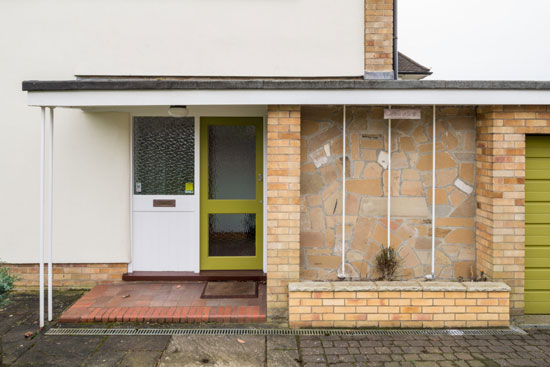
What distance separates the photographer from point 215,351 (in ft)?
15.9

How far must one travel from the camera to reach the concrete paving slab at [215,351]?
4.61 m

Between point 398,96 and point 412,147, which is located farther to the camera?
point 412,147

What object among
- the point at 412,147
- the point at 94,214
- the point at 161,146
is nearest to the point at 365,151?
the point at 412,147

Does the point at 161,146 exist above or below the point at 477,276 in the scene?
above

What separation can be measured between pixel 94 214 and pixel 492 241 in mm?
5133

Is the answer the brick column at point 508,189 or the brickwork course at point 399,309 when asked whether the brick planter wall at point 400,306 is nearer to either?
the brickwork course at point 399,309

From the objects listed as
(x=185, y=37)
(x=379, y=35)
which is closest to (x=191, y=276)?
(x=185, y=37)

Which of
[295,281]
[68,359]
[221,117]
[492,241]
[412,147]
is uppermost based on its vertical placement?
[221,117]

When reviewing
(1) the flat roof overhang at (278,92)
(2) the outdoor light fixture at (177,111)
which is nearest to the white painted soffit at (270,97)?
(1) the flat roof overhang at (278,92)

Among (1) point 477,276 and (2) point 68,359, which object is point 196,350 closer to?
(2) point 68,359

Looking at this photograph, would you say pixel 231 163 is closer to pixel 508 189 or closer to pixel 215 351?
pixel 215 351

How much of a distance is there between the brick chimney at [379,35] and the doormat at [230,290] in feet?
11.5

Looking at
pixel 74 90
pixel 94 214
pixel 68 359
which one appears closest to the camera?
pixel 68 359

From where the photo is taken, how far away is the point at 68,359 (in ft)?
15.3
